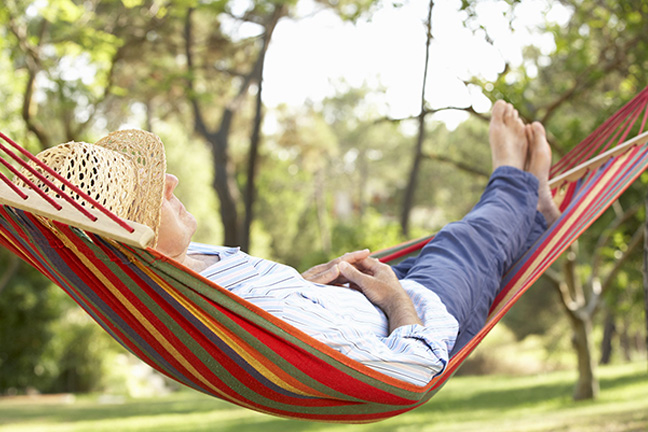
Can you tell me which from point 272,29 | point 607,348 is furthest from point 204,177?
point 607,348

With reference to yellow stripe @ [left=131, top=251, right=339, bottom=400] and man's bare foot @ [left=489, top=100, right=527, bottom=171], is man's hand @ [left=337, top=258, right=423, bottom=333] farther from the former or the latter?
man's bare foot @ [left=489, top=100, right=527, bottom=171]

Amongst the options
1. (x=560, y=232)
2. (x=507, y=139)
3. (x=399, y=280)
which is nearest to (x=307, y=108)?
(x=507, y=139)

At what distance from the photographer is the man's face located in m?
1.41

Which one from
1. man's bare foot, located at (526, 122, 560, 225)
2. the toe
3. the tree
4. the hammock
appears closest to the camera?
the hammock

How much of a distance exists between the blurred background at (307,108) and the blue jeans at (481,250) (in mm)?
1006

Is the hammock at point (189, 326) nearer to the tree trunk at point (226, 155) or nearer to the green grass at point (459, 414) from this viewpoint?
the green grass at point (459, 414)

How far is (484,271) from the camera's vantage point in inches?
71.8

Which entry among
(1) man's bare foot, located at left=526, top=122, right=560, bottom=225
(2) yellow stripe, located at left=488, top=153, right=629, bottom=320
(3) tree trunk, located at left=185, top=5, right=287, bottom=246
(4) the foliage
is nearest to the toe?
(1) man's bare foot, located at left=526, top=122, right=560, bottom=225

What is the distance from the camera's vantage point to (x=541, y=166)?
225cm

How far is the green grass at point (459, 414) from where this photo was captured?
14.8 ft

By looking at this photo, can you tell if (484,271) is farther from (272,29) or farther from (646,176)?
(272,29)

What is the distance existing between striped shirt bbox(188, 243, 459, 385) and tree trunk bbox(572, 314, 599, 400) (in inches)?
190

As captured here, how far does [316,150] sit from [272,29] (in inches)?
245

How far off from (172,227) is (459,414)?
4879 mm
